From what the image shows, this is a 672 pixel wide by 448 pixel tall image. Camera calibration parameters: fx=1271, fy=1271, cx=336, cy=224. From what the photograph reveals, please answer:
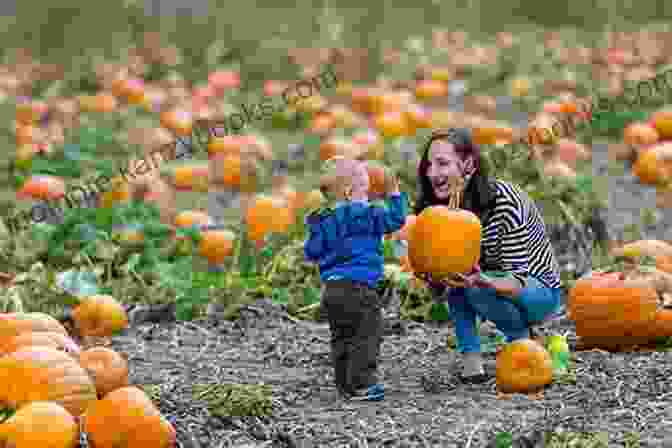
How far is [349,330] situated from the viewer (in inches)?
165

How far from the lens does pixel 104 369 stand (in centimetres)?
396

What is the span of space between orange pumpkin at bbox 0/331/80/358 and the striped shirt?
4.77 ft

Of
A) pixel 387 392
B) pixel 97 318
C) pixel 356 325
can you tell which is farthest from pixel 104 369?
pixel 97 318

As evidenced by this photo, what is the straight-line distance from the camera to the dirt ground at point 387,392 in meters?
3.75

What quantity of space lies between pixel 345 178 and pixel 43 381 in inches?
45.3

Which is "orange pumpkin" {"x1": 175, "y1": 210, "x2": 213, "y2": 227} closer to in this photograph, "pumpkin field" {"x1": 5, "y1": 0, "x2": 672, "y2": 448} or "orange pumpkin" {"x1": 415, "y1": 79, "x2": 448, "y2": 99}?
"pumpkin field" {"x1": 5, "y1": 0, "x2": 672, "y2": 448}

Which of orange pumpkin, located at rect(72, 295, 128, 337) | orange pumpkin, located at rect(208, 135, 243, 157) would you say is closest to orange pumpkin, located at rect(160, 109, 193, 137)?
orange pumpkin, located at rect(208, 135, 243, 157)

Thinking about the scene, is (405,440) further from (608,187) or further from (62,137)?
(62,137)

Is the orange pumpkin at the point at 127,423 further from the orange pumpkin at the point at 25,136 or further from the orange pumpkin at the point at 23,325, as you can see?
the orange pumpkin at the point at 25,136

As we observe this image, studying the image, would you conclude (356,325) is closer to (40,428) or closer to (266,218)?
(40,428)

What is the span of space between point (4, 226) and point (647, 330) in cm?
347

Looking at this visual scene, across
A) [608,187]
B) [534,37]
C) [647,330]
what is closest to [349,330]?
[647,330]

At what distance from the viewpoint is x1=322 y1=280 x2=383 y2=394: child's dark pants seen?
4145 millimetres

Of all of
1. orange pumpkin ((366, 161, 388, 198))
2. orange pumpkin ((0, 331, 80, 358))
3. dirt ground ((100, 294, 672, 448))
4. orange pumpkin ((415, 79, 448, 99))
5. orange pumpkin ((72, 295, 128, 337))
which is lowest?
dirt ground ((100, 294, 672, 448))
